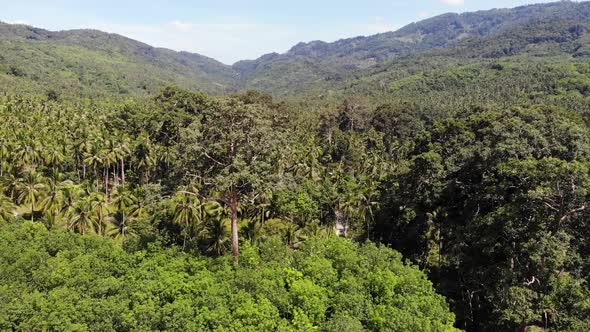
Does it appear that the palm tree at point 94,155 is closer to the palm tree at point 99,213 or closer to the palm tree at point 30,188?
the palm tree at point 30,188

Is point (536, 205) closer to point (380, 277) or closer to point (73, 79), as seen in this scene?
point (380, 277)

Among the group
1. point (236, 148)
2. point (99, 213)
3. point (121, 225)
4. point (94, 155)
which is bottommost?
point (121, 225)

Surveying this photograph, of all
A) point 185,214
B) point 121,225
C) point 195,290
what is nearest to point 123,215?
point 121,225

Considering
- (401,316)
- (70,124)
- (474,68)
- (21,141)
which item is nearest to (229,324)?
(401,316)

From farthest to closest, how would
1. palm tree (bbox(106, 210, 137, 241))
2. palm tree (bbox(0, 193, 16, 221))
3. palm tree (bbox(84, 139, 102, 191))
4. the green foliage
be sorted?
1. palm tree (bbox(84, 139, 102, 191))
2. palm tree (bbox(0, 193, 16, 221))
3. palm tree (bbox(106, 210, 137, 241))
4. the green foliage

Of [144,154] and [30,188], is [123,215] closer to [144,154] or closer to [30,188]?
[30,188]

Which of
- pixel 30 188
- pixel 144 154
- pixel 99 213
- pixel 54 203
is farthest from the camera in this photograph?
pixel 144 154

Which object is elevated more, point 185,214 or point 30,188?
point 30,188

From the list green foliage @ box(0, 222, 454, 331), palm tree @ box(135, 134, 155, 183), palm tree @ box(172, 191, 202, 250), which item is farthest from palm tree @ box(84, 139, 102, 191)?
green foliage @ box(0, 222, 454, 331)

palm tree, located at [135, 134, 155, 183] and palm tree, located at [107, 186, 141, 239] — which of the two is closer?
palm tree, located at [107, 186, 141, 239]

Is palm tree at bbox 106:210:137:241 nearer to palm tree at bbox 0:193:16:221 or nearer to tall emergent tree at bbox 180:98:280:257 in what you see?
palm tree at bbox 0:193:16:221
